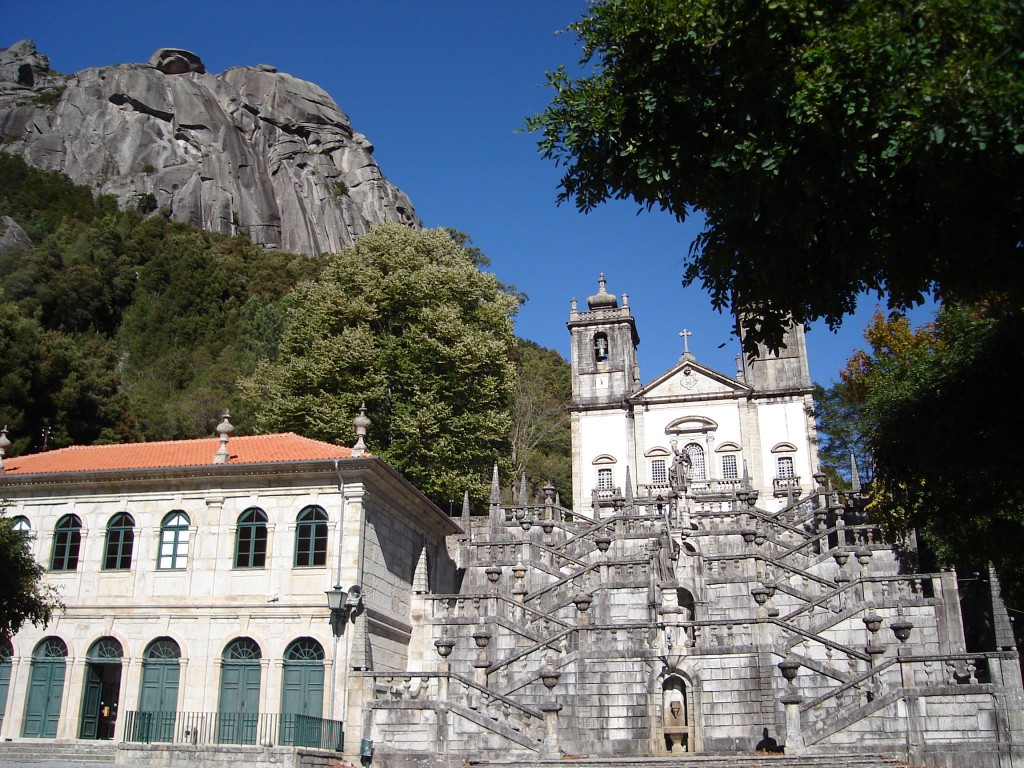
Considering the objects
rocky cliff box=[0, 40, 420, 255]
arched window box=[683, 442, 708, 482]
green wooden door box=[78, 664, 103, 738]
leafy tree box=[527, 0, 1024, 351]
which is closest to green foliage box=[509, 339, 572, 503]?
arched window box=[683, 442, 708, 482]

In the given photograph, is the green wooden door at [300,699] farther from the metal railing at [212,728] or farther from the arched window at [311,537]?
the arched window at [311,537]

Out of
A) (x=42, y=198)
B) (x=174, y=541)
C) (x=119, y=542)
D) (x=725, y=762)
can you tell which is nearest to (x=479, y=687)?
(x=725, y=762)

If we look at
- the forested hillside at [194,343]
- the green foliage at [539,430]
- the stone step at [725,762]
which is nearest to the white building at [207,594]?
the stone step at [725,762]

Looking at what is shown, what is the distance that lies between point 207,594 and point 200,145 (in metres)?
78.8

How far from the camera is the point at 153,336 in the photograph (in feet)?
199

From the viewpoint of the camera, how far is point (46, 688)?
19578 mm

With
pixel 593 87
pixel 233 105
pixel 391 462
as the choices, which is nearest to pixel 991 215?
pixel 593 87

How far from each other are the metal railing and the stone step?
14.1 ft

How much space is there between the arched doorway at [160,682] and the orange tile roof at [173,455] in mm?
3881

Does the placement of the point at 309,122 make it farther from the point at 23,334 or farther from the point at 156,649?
the point at 156,649

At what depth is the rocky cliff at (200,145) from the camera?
3339 inches

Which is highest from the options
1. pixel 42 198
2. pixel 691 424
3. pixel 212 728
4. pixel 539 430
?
pixel 42 198

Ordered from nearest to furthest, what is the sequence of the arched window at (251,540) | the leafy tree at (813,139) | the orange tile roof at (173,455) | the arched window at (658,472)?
1. the leafy tree at (813,139)
2. the arched window at (251,540)
3. the orange tile roof at (173,455)
4. the arched window at (658,472)

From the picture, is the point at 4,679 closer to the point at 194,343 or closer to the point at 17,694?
the point at 17,694
